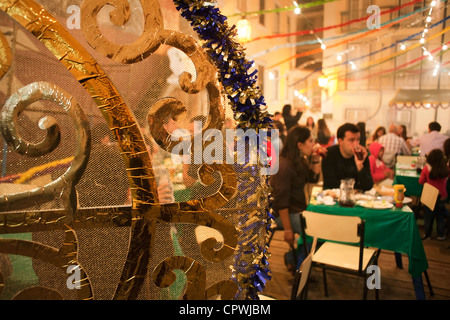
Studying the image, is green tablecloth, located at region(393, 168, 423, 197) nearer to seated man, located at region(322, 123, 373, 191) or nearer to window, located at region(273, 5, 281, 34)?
seated man, located at region(322, 123, 373, 191)

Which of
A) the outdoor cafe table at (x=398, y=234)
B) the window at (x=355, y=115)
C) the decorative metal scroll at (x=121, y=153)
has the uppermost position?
the window at (x=355, y=115)

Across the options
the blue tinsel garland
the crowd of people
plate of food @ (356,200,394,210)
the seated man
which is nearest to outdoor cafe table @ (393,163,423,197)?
the crowd of people

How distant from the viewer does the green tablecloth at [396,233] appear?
2.53 m

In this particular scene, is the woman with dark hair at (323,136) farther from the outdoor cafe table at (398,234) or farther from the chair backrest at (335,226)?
the chair backrest at (335,226)

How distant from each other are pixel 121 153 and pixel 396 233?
2.67 metres

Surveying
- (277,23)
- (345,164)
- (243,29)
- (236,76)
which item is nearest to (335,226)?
(345,164)

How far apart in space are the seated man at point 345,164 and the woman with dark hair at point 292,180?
403 millimetres

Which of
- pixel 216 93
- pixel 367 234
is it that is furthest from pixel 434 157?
pixel 216 93

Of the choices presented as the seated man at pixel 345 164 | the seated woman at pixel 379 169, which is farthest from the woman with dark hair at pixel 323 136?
the seated man at pixel 345 164

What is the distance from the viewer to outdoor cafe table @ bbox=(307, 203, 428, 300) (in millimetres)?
2523

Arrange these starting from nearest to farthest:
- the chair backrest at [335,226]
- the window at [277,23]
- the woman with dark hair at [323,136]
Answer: the chair backrest at [335,226] < the woman with dark hair at [323,136] < the window at [277,23]

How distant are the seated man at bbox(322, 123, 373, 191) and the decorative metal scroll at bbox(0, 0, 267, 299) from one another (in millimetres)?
2944

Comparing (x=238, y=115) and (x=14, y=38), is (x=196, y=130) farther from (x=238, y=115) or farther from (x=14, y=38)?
(x=14, y=38)

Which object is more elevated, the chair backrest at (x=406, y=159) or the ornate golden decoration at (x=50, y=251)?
the ornate golden decoration at (x=50, y=251)
